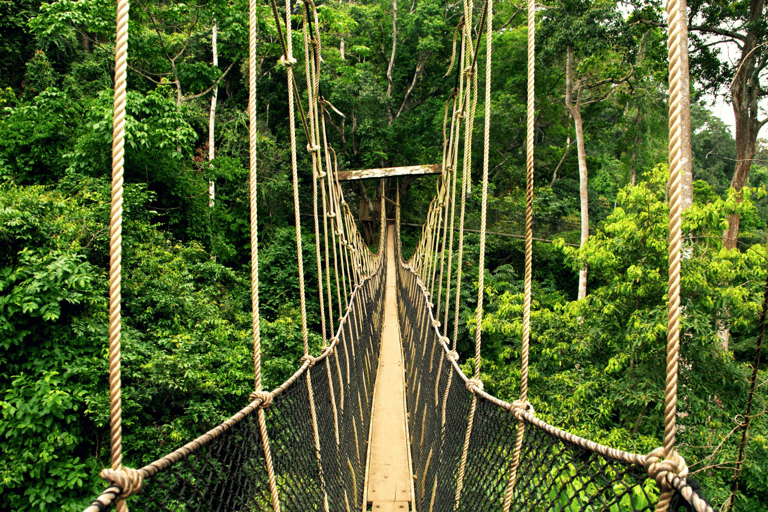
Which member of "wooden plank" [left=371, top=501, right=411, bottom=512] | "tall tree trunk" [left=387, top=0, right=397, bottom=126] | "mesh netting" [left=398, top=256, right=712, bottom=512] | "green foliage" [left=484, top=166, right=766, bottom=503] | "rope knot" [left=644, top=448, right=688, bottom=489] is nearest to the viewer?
"rope knot" [left=644, top=448, right=688, bottom=489]

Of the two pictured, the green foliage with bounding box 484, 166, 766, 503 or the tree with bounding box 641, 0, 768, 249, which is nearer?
the green foliage with bounding box 484, 166, 766, 503

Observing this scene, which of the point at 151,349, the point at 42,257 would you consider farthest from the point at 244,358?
the point at 42,257

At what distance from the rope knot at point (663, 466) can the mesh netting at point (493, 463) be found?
0.03m

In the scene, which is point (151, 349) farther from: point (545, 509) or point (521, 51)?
point (521, 51)

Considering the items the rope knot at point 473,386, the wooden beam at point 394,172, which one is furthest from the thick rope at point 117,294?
the wooden beam at point 394,172

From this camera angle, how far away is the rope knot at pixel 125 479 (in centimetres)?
56

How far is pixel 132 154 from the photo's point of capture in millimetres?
5109

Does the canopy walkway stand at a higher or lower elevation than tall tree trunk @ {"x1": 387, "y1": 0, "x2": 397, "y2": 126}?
lower

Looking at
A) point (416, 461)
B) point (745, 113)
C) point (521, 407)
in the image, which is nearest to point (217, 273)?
point (416, 461)

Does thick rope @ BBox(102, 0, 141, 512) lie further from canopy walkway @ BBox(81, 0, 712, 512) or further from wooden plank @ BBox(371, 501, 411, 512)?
wooden plank @ BBox(371, 501, 411, 512)

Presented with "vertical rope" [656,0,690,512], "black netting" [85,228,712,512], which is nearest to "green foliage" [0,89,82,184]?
"black netting" [85,228,712,512]

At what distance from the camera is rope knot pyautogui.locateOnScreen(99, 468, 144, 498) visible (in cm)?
56

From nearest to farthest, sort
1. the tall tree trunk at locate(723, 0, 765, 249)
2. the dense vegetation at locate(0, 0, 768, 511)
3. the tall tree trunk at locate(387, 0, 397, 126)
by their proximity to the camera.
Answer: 1. the dense vegetation at locate(0, 0, 768, 511)
2. the tall tree trunk at locate(723, 0, 765, 249)
3. the tall tree trunk at locate(387, 0, 397, 126)

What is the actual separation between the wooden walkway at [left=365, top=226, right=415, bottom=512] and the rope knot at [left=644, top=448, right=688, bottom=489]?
157 cm
